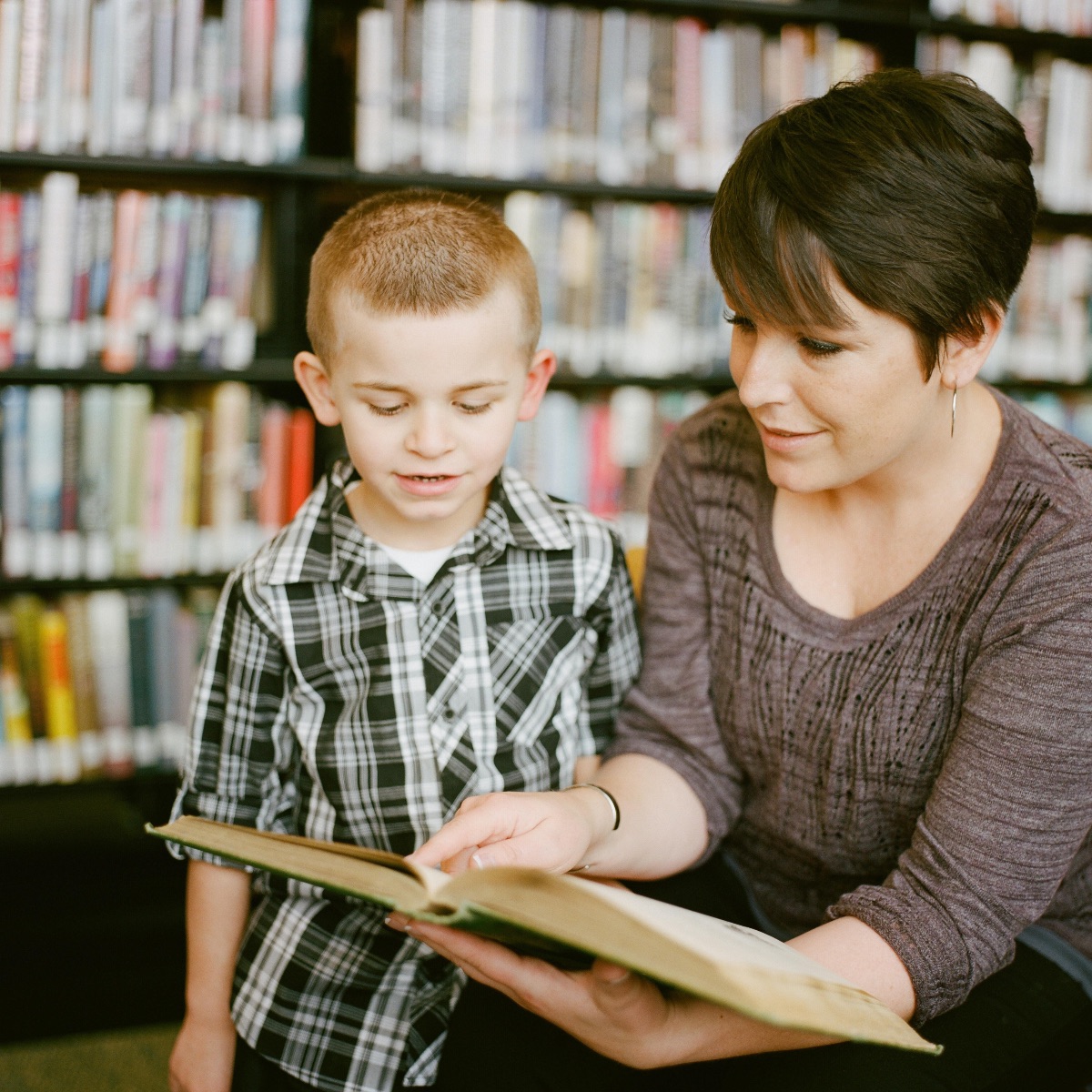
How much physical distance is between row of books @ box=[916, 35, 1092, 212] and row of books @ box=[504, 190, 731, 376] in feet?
2.18

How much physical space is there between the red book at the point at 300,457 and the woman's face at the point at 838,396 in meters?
1.09

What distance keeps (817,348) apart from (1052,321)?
161cm

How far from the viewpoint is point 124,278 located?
5.81 ft

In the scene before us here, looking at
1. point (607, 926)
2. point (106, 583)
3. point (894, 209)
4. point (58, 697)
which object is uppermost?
point (894, 209)

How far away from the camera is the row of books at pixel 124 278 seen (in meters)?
1.73

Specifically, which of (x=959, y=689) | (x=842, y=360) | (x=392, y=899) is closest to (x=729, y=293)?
(x=842, y=360)

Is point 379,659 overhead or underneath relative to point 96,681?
overhead

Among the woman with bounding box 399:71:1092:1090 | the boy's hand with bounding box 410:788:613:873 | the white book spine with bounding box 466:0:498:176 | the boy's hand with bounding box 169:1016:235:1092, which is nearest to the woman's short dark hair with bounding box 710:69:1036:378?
the woman with bounding box 399:71:1092:1090

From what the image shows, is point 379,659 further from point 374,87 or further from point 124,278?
point 374,87

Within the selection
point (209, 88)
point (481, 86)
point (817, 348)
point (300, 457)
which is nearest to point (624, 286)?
point (481, 86)

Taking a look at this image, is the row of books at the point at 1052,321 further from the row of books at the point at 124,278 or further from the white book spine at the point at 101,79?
the white book spine at the point at 101,79

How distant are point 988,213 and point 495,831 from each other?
2.13ft

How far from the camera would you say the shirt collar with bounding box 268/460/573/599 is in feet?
3.41

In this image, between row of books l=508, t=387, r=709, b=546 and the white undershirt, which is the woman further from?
row of books l=508, t=387, r=709, b=546
